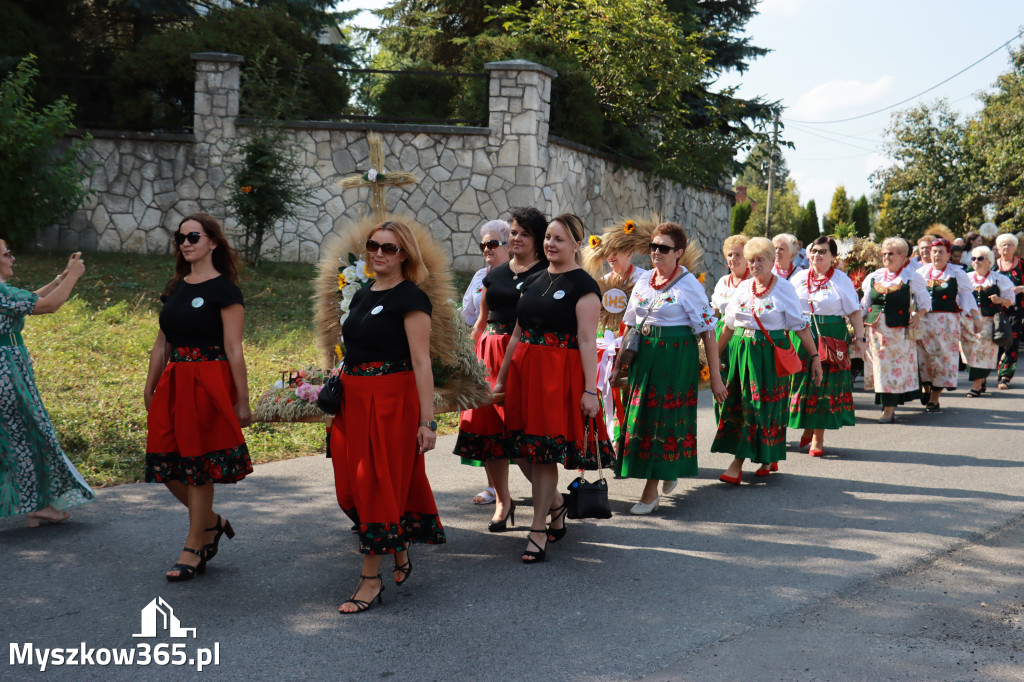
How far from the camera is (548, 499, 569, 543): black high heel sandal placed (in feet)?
19.0

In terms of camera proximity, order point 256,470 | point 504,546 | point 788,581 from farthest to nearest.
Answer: point 256,470
point 504,546
point 788,581

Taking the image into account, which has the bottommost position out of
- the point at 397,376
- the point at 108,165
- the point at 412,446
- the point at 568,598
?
the point at 568,598

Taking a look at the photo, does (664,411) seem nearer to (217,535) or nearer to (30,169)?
(217,535)

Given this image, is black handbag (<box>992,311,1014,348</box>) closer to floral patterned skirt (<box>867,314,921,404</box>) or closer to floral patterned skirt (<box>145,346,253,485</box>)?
floral patterned skirt (<box>867,314,921,404</box>)

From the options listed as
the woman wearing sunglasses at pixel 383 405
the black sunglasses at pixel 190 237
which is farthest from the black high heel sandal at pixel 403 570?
the black sunglasses at pixel 190 237

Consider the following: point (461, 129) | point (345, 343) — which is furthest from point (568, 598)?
point (461, 129)

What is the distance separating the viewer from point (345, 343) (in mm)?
4723

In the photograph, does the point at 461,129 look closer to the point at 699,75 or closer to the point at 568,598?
the point at 699,75

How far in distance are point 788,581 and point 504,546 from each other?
1.65 metres

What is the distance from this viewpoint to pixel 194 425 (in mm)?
4848

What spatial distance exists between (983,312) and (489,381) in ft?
31.9

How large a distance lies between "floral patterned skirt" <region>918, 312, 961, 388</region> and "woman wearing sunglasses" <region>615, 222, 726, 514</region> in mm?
5704

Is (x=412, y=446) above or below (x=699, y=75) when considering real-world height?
below

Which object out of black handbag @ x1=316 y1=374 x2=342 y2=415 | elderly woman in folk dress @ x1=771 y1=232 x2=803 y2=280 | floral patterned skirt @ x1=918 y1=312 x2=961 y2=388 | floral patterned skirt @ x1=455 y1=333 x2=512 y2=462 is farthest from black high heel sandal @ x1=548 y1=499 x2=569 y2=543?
floral patterned skirt @ x1=918 y1=312 x2=961 y2=388
